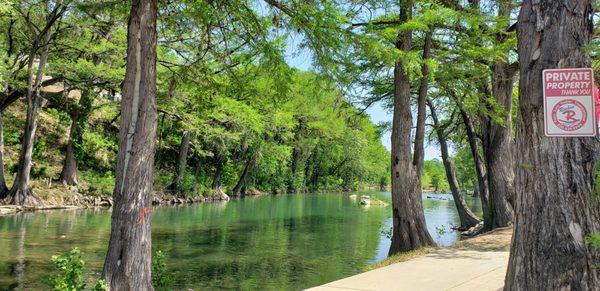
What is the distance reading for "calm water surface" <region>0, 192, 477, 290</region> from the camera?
10.8 metres

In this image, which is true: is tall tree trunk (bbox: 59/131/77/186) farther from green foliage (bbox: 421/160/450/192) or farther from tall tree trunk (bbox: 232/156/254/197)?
green foliage (bbox: 421/160/450/192)

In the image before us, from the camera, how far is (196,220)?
23688 millimetres

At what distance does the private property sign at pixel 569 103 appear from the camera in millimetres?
3768

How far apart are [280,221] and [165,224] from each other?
6.26 m

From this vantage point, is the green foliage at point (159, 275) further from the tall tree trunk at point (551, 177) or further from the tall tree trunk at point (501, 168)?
the tall tree trunk at point (501, 168)

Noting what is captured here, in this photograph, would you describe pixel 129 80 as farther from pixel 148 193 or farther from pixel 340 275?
pixel 340 275

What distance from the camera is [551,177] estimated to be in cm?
391

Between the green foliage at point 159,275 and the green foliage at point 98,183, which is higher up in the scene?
the green foliage at point 98,183

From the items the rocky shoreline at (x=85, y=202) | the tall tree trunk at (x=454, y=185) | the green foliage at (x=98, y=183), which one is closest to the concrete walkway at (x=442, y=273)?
the tall tree trunk at (x=454, y=185)

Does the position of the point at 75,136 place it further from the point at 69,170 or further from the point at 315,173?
the point at 315,173

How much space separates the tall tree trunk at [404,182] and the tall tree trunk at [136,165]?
6449 millimetres

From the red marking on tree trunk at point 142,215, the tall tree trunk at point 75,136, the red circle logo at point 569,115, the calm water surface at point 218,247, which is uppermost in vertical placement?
the tall tree trunk at point 75,136

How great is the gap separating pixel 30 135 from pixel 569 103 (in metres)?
26.3

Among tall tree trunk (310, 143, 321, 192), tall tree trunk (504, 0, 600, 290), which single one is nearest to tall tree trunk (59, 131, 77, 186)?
tall tree trunk (504, 0, 600, 290)
